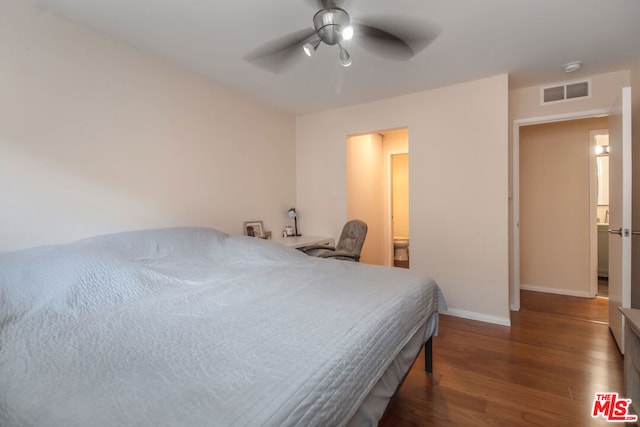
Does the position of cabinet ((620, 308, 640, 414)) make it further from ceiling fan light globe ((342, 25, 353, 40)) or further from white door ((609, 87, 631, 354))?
ceiling fan light globe ((342, 25, 353, 40))

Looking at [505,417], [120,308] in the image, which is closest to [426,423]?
[505,417]

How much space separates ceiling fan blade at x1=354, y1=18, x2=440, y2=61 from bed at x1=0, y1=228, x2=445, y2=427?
1.45 meters

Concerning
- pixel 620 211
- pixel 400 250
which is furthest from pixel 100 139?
pixel 400 250

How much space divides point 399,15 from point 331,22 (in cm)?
67

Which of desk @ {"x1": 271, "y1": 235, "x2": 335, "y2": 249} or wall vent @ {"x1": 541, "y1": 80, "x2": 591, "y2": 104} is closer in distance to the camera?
wall vent @ {"x1": 541, "y1": 80, "x2": 591, "y2": 104}

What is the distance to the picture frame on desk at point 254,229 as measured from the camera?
3.40 meters

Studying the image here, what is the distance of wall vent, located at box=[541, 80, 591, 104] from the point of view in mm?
2980

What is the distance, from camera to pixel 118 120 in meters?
2.25

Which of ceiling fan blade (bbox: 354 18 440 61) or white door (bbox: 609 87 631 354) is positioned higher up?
ceiling fan blade (bbox: 354 18 440 61)

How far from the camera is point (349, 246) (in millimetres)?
3373

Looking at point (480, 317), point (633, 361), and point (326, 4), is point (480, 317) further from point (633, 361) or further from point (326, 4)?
point (326, 4)

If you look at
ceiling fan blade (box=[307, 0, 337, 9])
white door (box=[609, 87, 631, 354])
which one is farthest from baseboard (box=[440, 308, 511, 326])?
ceiling fan blade (box=[307, 0, 337, 9])

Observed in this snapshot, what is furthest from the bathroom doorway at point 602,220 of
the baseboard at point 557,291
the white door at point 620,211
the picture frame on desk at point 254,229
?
the picture frame on desk at point 254,229

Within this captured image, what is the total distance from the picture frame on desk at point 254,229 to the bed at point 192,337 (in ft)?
4.23
